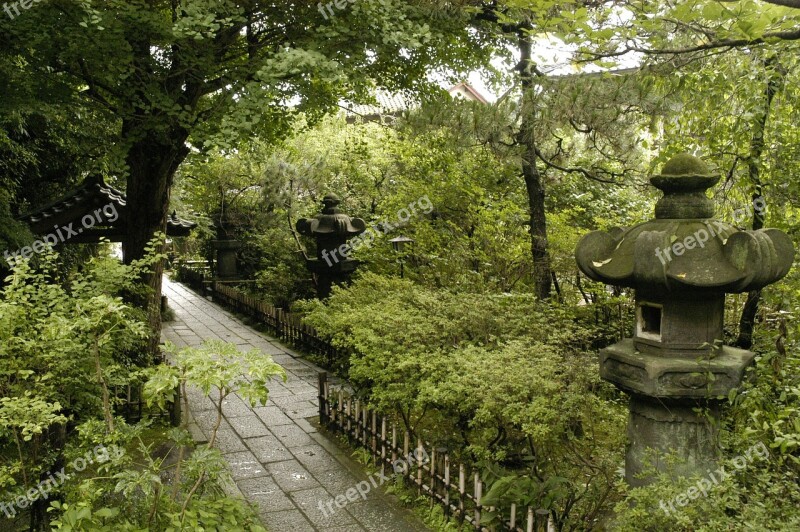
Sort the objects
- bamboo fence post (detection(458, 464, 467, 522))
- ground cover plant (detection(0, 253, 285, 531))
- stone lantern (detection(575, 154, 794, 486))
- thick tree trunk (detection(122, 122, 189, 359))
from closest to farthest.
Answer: ground cover plant (detection(0, 253, 285, 531))
stone lantern (detection(575, 154, 794, 486))
bamboo fence post (detection(458, 464, 467, 522))
thick tree trunk (detection(122, 122, 189, 359))

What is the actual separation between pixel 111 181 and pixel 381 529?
11.1m

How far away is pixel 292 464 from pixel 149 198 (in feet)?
16.7

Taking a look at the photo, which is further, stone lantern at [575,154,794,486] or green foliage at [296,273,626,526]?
green foliage at [296,273,626,526]

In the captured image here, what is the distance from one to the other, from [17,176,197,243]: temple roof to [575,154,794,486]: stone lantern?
7585mm

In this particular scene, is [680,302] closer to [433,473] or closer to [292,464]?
[433,473]

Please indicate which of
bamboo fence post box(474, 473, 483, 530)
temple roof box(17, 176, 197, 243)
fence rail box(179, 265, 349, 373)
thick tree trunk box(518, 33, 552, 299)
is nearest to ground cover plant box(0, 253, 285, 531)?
bamboo fence post box(474, 473, 483, 530)

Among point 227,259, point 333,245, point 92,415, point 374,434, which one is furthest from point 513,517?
point 227,259

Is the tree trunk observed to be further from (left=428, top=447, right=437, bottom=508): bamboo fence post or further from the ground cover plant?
the ground cover plant

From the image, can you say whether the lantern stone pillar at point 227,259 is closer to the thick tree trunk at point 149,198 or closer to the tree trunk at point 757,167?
the thick tree trunk at point 149,198

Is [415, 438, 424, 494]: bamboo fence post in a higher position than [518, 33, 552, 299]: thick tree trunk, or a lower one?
lower

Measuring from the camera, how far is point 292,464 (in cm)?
689

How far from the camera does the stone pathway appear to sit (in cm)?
563

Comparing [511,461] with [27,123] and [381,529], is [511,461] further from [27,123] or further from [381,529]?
[27,123]

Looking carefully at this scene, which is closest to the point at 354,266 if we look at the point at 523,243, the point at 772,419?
the point at 523,243
